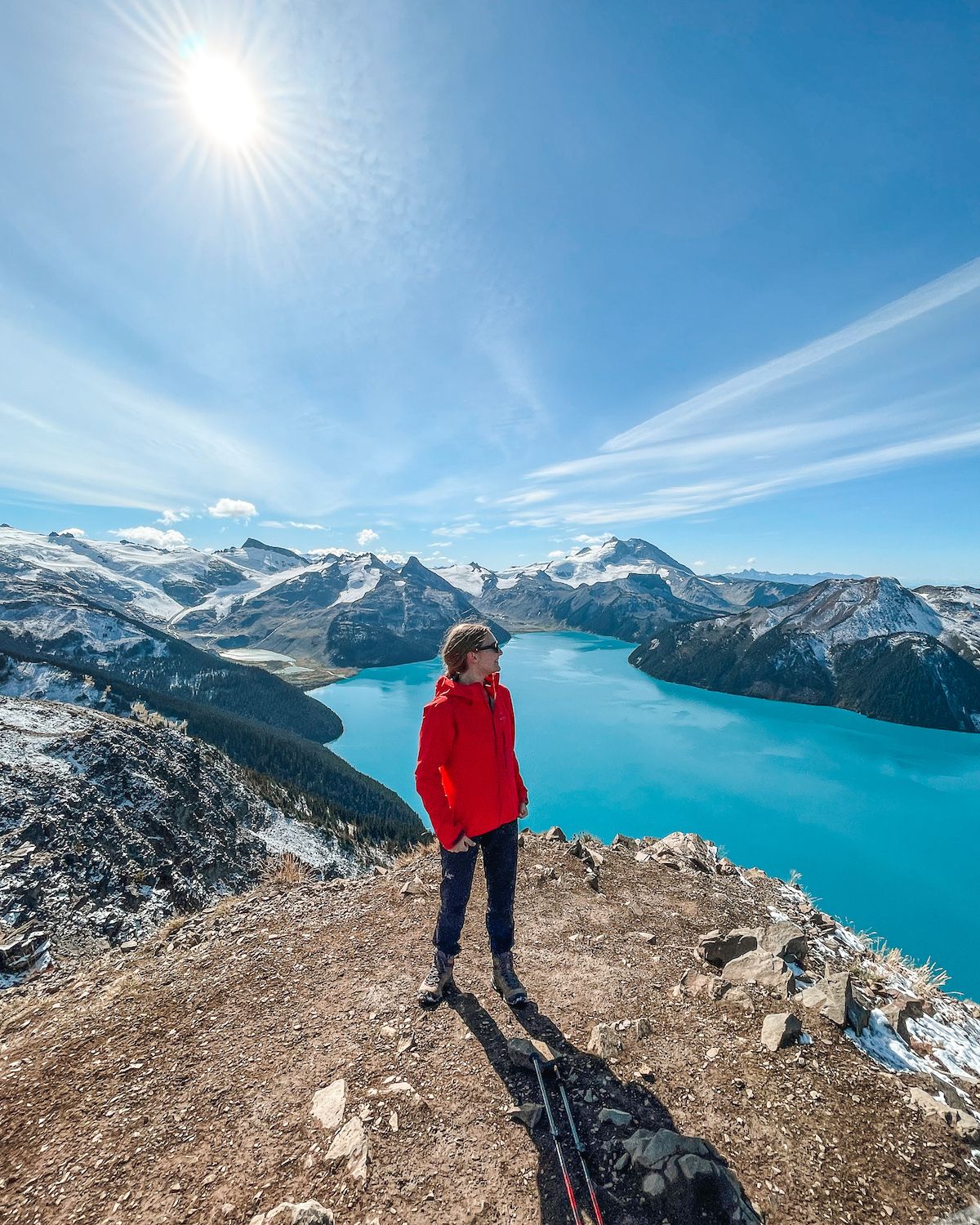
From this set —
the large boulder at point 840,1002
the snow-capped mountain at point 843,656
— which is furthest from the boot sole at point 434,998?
the snow-capped mountain at point 843,656

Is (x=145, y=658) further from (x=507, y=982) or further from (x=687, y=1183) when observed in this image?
(x=687, y=1183)

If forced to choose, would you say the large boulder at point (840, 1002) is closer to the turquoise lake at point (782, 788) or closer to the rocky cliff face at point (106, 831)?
the rocky cliff face at point (106, 831)

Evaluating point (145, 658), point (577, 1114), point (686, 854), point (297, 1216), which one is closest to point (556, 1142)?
point (577, 1114)

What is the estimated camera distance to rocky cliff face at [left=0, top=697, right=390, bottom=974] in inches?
428

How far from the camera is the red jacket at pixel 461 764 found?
187 inches

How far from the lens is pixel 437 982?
5320 mm

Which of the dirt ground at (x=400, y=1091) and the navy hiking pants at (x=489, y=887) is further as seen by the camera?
the navy hiking pants at (x=489, y=887)

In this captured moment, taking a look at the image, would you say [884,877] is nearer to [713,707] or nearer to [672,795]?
[672,795]

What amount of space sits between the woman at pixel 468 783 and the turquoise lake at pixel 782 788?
3034cm

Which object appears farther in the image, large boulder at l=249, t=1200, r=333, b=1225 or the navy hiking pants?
the navy hiking pants

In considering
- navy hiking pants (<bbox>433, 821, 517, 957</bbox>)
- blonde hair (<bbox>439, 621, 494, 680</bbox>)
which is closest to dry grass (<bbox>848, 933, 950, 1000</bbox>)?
navy hiking pants (<bbox>433, 821, 517, 957</bbox>)

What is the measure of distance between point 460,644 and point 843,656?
174135mm

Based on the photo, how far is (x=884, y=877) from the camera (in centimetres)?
4803

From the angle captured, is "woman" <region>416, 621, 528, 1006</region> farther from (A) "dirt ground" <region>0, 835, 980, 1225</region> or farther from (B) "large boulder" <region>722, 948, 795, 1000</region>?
(B) "large boulder" <region>722, 948, 795, 1000</region>
